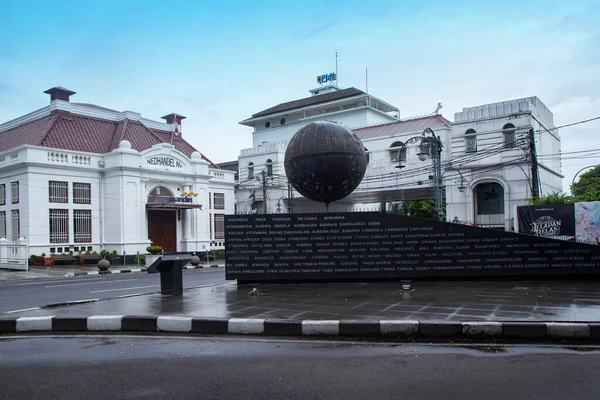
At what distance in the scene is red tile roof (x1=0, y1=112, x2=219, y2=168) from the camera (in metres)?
27.6

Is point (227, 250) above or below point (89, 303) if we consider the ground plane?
above

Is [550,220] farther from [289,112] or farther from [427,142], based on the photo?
[289,112]

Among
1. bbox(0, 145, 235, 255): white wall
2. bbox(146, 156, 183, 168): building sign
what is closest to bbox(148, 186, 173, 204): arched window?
bbox(0, 145, 235, 255): white wall

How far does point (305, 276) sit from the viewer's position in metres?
10.4

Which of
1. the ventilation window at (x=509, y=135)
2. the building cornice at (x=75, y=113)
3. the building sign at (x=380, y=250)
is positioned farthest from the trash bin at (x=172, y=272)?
the ventilation window at (x=509, y=135)

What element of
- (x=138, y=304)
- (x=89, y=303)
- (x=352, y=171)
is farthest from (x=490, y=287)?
(x=89, y=303)

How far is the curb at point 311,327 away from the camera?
18.5ft

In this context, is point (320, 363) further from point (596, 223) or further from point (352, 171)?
point (596, 223)

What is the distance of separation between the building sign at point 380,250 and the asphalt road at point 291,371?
4.46 metres

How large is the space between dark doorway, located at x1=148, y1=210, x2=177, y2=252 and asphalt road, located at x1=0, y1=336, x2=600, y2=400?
25231mm

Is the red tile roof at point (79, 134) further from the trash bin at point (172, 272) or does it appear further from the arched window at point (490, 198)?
the arched window at point (490, 198)

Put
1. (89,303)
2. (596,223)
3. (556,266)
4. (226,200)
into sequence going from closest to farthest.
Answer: (89,303) → (556,266) → (596,223) → (226,200)

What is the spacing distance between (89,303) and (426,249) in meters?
6.80

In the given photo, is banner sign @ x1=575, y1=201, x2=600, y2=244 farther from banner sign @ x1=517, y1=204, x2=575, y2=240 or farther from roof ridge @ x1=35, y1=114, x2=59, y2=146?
roof ridge @ x1=35, y1=114, x2=59, y2=146
